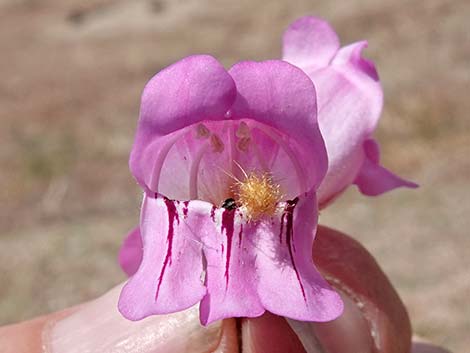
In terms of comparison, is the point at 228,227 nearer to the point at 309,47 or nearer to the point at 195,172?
the point at 195,172

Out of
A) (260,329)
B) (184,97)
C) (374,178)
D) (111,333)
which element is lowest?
(111,333)

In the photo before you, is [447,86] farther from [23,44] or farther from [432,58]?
[23,44]

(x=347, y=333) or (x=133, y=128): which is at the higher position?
(x=347, y=333)

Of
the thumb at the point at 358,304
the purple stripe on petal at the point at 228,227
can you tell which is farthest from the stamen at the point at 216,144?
the thumb at the point at 358,304

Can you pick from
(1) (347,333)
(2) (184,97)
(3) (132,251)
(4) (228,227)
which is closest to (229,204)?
(4) (228,227)

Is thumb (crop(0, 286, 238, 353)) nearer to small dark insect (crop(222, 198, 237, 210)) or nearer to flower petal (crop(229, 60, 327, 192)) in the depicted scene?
small dark insect (crop(222, 198, 237, 210))

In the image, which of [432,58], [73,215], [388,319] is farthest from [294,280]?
[432,58]
